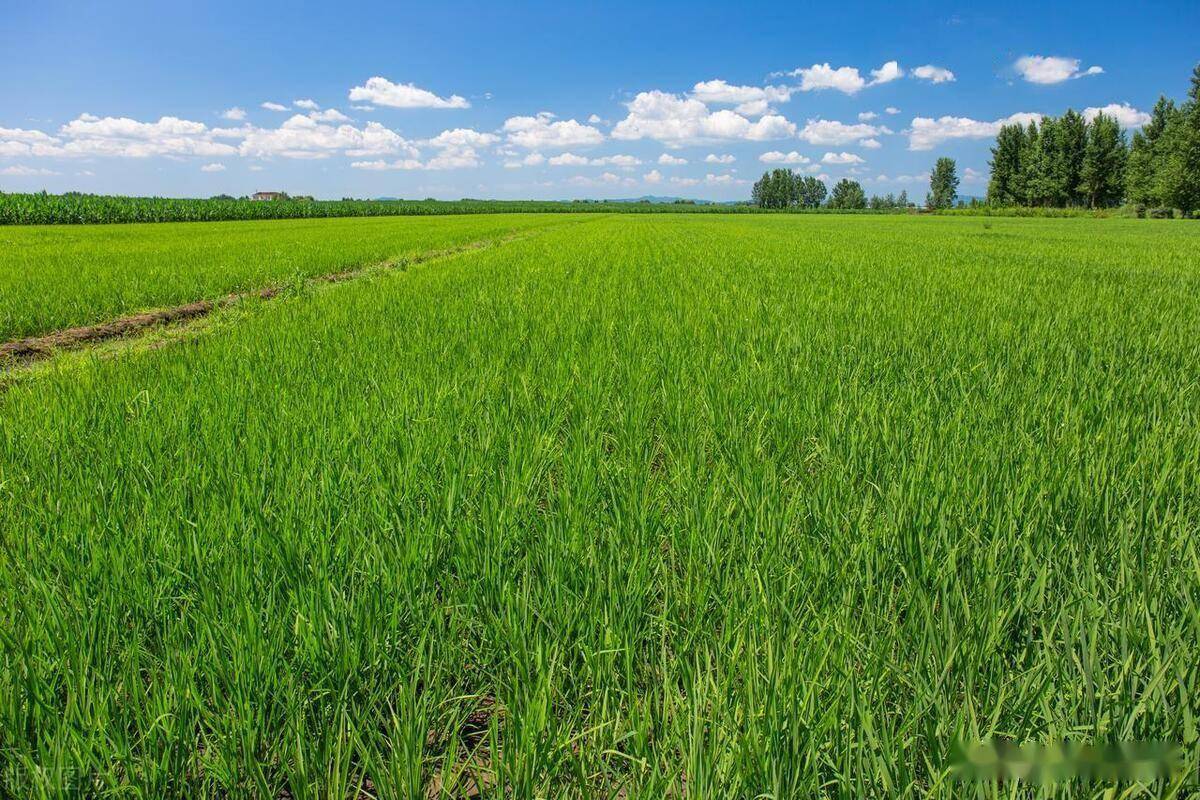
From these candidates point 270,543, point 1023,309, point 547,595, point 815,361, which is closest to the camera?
point 547,595

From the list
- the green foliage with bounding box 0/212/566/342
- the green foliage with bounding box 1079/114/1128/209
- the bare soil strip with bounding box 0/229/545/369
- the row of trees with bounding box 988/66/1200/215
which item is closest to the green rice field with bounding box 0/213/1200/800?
the bare soil strip with bounding box 0/229/545/369

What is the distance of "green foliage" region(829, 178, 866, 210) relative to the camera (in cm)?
12950

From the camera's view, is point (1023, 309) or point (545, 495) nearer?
point (545, 495)

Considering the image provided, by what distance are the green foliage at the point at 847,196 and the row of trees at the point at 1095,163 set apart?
2132 inches

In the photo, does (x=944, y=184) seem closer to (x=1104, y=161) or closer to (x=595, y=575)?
(x=1104, y=161)

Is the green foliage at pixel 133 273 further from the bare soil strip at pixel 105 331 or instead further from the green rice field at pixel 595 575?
the green rice field at pixel 595 575

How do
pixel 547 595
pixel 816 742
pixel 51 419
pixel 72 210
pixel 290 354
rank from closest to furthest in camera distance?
1. pixel 816 742
2. pixel 547 595
3. pixel 51 419
4. pixel 290 354
5. pixel 72 210

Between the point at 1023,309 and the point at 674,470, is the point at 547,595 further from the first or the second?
the point at 1023,309

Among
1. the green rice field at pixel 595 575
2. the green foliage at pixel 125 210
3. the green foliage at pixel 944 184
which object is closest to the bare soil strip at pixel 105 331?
the green rice field at pixel 595 575

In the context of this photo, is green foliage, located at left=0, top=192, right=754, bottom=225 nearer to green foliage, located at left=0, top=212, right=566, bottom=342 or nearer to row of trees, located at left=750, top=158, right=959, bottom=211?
green foliage, located at left=0, top=212, right=566, bottom=342

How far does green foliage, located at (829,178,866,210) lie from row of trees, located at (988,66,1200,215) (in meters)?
54.1

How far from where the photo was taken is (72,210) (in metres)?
34.2

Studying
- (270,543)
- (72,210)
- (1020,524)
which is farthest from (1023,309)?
(72,210)

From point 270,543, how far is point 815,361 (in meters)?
2.95
